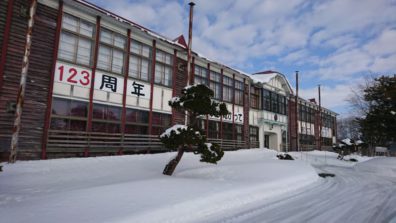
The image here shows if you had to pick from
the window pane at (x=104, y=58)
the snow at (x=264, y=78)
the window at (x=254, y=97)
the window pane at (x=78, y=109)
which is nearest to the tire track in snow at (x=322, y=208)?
the window pane at (x=78, y=109)

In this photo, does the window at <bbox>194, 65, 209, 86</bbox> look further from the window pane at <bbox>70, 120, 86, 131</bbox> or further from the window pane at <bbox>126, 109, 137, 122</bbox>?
the window pane at <bbox>70, 120, 86, 131</bbox>

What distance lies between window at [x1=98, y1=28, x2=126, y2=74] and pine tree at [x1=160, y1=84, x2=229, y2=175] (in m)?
6.73

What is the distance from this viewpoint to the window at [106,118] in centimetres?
1357

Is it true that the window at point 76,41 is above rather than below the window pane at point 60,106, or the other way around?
above

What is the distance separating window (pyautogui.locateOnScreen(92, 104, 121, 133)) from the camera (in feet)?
44.5

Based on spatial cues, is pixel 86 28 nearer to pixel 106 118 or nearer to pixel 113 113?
pixel 113 113

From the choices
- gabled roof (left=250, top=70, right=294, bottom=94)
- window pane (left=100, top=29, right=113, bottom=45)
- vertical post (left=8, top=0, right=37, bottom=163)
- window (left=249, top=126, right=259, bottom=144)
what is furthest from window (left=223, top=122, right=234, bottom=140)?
vertical post (left=8, top=0, right=37, bottom=163)

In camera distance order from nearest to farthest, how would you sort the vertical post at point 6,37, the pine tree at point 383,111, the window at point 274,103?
1. the vertical post at point 6,37
2. the pine tree at point 383,111
3. the window at point 274,103

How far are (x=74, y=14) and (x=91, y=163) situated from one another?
7.85 meters

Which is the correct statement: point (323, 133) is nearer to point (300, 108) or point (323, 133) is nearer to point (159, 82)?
point (300, 108)

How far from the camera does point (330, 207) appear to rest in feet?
22.5

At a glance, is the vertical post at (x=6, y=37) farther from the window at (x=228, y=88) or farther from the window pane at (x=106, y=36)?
the window at (x=228, y=88)

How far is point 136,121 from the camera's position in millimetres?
15438

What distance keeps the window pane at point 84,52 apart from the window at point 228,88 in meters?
12.5
